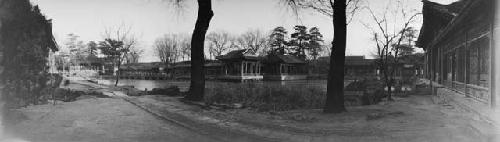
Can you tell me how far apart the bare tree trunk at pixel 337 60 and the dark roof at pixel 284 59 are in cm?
3124

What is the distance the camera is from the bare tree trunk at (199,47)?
41.7 feet

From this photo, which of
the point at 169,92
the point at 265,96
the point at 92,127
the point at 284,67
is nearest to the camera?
the point at 92,127

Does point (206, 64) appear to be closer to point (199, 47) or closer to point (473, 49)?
point (199, 47)

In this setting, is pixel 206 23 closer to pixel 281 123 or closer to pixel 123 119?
pixel 123 119

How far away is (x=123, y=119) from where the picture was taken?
9.14 m

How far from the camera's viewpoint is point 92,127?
25.8 feet

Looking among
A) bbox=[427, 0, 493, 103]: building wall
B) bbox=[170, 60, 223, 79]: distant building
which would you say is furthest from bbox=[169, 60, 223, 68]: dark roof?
bbox=[427, 0, 493, 103]: building wall

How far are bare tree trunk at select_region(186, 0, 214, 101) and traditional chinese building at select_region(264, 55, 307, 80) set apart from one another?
2523cm

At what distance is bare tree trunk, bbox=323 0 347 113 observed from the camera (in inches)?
376

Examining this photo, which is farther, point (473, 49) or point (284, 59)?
point (284, 59)

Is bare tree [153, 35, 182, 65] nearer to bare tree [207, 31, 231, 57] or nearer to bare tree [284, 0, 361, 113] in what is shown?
bare tree [207, 31, 231, 57]

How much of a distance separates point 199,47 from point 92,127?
234 inches

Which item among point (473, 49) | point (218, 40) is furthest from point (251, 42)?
point (473, 49)

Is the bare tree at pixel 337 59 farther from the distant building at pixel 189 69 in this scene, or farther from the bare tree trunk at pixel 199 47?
the distant building at pixel 189 69
